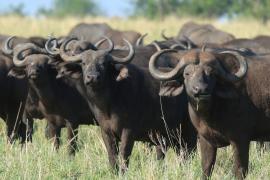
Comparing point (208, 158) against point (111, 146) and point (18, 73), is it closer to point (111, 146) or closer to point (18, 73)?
point (111, 146)

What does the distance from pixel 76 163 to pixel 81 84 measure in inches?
72.9

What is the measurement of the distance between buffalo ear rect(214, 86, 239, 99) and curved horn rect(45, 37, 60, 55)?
3.38 metres

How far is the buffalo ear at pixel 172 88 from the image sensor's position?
9117 mm

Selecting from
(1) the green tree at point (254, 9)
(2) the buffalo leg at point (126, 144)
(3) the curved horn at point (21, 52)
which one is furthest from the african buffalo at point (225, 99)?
(1) the green tree at point (254, 9)

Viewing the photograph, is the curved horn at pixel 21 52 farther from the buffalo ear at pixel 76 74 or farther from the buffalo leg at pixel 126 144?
the buffalo leg at pixel 126 144

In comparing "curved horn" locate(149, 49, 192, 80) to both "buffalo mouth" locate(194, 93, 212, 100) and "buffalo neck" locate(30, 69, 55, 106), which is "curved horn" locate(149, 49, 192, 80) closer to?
"buffalo mouth" locate(194, 93, 212, 100)

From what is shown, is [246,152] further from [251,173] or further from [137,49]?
[137,49]

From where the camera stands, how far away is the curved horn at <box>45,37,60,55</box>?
11859mm

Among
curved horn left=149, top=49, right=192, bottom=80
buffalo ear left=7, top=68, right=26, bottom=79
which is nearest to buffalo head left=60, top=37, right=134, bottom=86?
curved horn left=149, top=49, right=192, bottom=80

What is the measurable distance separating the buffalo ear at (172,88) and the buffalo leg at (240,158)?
83 cm

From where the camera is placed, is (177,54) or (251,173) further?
(177,54)

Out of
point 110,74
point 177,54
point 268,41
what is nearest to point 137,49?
point 177,54

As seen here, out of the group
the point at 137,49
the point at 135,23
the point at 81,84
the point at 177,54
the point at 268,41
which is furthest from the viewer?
the point at 135,23

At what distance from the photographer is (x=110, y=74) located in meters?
10.3
